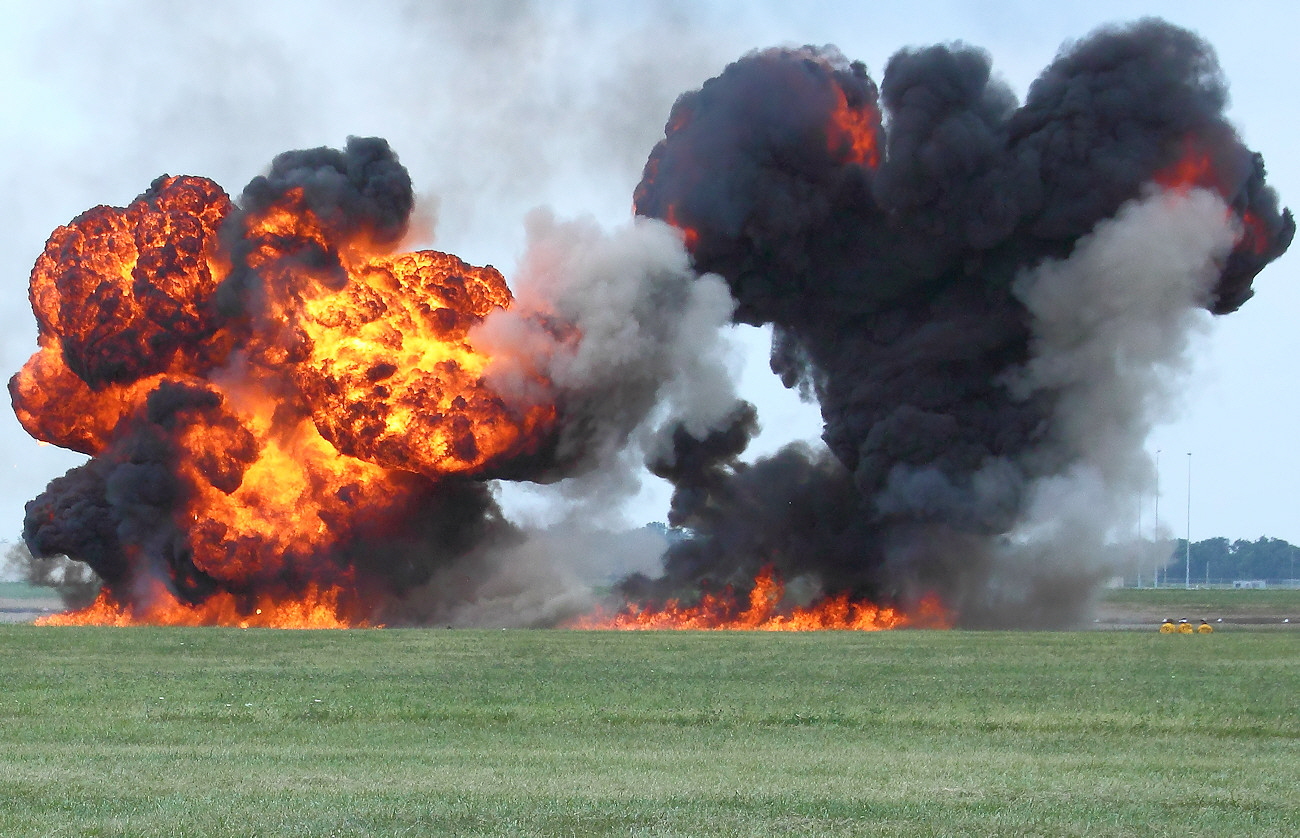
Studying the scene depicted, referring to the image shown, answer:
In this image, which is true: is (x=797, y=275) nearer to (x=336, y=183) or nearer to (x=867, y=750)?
(x=336, y=183)

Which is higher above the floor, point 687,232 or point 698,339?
point 687,232

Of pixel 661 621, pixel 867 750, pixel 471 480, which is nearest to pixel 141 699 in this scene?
pixel 867 750

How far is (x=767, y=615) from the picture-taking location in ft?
219

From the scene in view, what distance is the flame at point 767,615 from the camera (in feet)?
211

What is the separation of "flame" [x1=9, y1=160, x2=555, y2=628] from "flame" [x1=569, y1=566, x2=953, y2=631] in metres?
9.01

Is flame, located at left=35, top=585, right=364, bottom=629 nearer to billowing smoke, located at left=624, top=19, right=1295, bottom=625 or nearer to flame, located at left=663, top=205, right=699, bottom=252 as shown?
billowing smoke, located at left=624, top=19, right=1295, bottom=625

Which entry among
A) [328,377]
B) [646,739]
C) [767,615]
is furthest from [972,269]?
[646,739]

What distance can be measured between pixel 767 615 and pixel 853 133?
1865cm

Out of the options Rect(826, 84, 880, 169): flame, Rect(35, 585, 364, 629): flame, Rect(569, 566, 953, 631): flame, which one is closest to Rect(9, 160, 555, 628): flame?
Rect(35, 585, 364, 629): flame

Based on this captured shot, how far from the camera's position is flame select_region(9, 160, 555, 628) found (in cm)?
6031

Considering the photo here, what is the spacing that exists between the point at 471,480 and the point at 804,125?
58.4 ft

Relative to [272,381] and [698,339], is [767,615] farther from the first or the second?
[272,381]

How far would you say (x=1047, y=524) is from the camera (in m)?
62.9

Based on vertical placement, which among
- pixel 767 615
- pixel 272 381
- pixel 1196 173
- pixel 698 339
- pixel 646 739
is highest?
pixel 1196 173
